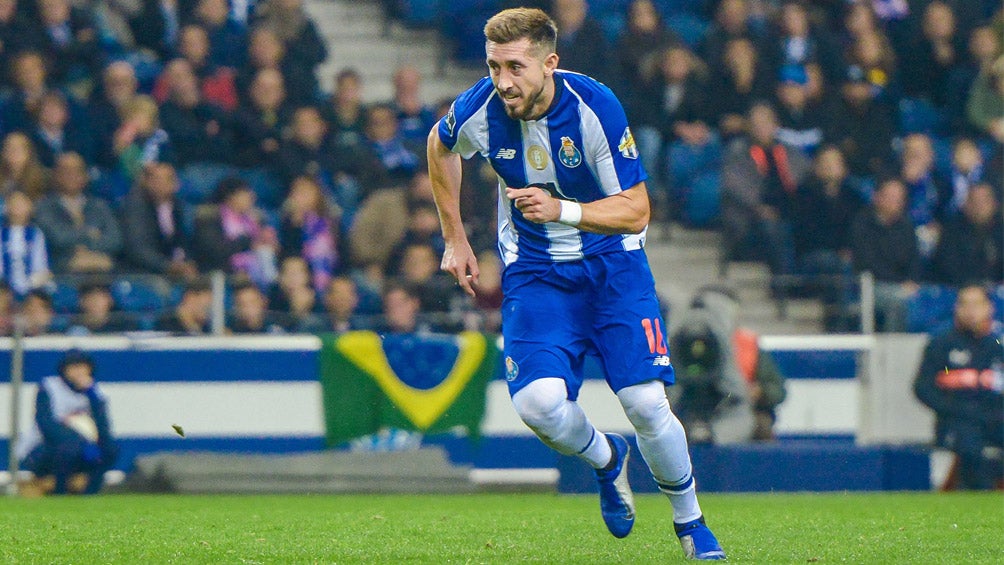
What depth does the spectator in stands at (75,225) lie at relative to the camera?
39.8 ft

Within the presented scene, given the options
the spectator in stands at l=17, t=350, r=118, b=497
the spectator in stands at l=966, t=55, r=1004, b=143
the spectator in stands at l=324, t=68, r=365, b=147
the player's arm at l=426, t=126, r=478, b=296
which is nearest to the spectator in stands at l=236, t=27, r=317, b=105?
the spectator in stands at l=324, t=68, r=365, b=147

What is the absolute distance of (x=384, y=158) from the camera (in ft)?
46.0

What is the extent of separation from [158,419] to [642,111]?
5.57 metres

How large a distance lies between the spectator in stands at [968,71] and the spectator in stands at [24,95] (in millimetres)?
8865

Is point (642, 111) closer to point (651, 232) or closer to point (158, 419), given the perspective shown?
point (651, 232)

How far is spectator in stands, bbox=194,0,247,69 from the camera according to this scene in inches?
559

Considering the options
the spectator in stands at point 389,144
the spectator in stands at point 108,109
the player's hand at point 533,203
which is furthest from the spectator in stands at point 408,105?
the player's hand at point 533,203

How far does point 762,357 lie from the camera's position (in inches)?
474

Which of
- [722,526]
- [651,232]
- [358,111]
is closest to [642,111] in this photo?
[651,232]

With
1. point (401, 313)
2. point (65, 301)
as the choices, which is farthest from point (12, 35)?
point (401, 313)

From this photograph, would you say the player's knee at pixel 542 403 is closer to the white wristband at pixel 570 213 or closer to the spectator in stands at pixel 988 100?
the white wristband at pixel 570 213

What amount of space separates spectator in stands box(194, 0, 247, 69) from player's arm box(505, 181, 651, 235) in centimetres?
888

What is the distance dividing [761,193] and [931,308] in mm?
1850

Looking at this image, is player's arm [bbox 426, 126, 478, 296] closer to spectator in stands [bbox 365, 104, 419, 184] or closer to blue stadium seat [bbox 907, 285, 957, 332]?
spectator in stands [bbox 365, 104, 419, 184]
